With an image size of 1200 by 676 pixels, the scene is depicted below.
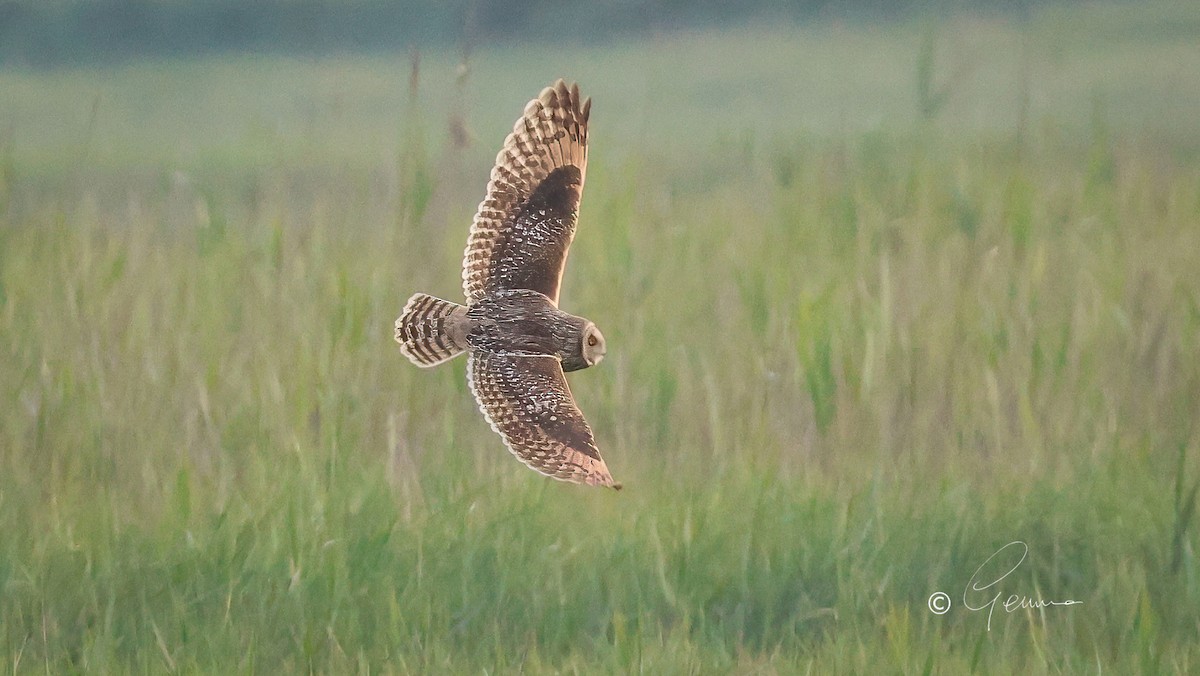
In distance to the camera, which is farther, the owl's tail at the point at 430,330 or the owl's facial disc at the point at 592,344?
the owl's tail at the point at 430,330

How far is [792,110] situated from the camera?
8172 mm

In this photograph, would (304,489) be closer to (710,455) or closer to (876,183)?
(710,455)

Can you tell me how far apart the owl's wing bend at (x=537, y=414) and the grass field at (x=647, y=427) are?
831mm

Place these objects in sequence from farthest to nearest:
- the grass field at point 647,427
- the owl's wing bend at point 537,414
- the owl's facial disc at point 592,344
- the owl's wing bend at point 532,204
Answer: the grass field at point 647,427
the owl's wing bend at point 532,204
the owl's facial disc at point 592,344
the owl's wing bend at point 537,414

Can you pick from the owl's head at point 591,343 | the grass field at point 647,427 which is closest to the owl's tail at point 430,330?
the owl's head at point 591,343

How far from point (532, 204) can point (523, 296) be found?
27cm

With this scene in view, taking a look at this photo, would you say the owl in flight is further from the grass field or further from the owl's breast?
the grass field

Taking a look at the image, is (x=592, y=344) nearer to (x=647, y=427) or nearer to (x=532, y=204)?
(x=532, y=204)

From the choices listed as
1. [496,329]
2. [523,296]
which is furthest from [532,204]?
[496,329]

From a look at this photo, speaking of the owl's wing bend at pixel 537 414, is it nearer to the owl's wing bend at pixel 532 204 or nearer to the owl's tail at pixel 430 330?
the owl's tail at pixel 430 330

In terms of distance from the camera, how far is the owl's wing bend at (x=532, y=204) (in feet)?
10.1

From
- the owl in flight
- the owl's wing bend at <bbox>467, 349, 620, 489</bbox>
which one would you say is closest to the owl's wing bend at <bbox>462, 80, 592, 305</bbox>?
the owl in flight

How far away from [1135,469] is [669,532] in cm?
172

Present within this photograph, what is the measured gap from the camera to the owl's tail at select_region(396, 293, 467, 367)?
3.09 m
